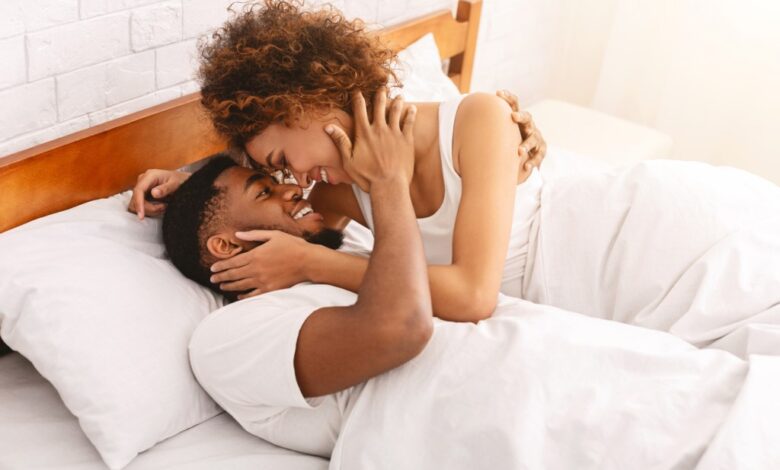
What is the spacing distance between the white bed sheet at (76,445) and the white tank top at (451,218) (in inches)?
18.2

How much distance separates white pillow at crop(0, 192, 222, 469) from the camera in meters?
1.28

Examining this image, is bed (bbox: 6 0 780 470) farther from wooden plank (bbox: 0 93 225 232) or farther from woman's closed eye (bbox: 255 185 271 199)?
woman's closed eye (bbox: 255 185 271 199)

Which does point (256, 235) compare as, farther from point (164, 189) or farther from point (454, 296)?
point (454, 296)

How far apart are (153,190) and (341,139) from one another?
35cm

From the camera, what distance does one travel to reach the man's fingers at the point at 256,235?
4.71 ft

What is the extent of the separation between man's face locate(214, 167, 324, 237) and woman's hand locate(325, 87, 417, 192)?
11 cm

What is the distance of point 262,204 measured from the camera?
1.47 meters

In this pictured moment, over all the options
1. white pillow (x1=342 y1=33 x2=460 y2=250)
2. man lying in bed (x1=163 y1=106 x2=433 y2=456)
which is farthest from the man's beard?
white pillow (x1=342 y1=33 x2=460 y2=250)

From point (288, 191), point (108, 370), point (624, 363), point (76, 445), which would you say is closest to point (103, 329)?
point (108, 370)

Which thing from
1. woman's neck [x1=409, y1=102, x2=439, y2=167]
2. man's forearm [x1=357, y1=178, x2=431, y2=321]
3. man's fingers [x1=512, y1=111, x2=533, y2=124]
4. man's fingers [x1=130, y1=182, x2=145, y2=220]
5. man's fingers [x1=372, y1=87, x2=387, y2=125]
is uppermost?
man's fingers [x1=372, y1=87, x2=387, y2=125]

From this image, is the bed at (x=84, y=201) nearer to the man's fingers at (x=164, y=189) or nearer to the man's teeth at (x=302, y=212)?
Answer: the man's fingers at (x=164, y=189)

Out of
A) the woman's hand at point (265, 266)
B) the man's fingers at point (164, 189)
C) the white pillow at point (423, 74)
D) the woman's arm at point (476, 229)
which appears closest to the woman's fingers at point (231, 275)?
the woman's hand at point (265, 266)

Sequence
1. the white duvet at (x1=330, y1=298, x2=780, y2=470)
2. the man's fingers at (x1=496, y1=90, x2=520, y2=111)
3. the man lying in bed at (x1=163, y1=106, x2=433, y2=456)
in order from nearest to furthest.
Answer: the white duvet at (x1=330, y1=298, x2=780, y2=470), the man lying in bed at (x1=163, y1=106, x2=433, y2=456), the man's fingers at (x1=496, y1=90, x2=520, y2=111)

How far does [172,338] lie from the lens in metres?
1.38
